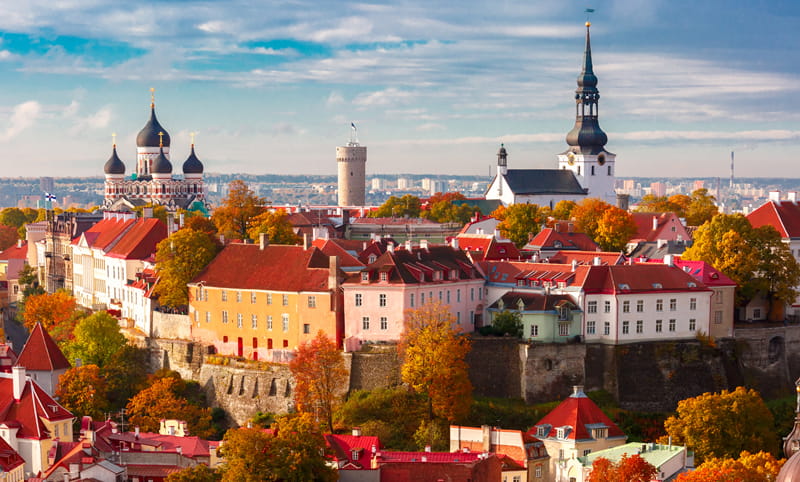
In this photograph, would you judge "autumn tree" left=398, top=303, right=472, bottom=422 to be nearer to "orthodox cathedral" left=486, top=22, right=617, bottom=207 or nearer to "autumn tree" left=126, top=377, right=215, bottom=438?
"autumn tree" left=126, top=377, right=215, bottom=438

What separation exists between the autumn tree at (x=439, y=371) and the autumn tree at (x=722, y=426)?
10678 mm

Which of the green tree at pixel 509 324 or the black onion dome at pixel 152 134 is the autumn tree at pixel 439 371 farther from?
the black onion dome at pixel 152 134

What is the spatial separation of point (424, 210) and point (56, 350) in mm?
65588

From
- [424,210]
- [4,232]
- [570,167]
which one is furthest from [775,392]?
[4,232]

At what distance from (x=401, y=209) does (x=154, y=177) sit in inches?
1731

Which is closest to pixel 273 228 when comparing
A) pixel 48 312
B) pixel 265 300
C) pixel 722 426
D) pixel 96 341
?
pixel 96 341

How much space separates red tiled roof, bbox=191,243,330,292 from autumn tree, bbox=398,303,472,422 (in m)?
8.24

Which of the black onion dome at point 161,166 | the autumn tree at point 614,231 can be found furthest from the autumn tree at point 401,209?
the black onion dome at point 161,166

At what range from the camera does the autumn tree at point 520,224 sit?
109 m

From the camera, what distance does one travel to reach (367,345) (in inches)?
3108

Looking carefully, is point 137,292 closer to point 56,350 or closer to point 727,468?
point 56,350

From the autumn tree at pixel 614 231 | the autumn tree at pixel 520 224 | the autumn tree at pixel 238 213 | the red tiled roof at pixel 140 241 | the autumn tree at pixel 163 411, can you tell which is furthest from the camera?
the autumn tree at pixel 520 224

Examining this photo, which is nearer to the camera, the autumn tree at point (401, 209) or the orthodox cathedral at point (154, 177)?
the autumn tree at point (401, 209)

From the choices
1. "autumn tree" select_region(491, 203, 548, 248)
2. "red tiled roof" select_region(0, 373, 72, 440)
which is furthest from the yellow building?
"autumn tree" select_region(491, 203, 548, 248)
